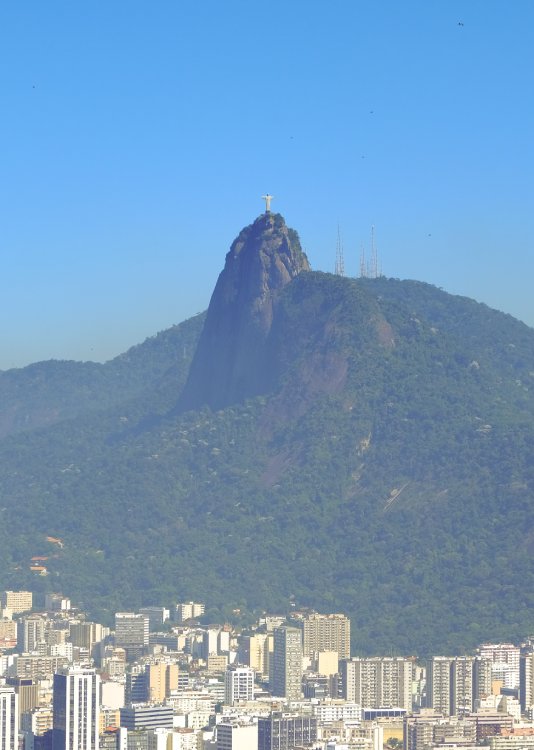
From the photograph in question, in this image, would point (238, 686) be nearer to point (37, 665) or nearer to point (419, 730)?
point (37, 665)

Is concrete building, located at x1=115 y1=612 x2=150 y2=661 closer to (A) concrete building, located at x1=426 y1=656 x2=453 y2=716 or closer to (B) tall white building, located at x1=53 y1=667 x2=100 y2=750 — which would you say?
(A) concrete building, located at x1=426 y1=656 x2=453 y2=716

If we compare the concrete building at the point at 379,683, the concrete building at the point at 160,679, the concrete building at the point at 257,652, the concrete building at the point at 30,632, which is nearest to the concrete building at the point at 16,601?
the concrete building at the point at 30,632

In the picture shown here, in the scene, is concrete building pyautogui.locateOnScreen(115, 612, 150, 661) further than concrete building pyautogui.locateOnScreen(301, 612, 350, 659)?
Yes

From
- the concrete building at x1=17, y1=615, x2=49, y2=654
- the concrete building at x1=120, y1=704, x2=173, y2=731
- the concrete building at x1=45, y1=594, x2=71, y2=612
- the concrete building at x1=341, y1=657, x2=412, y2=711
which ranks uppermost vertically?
the concrete building at x1=45, y1=594, x2=71, y2=612

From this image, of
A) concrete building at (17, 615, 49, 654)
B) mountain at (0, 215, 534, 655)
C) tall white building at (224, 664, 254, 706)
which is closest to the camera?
tall white building at (224, 664, 254, 706)

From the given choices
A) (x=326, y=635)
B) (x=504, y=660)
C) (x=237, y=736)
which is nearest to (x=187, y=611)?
(x=326, y=635)

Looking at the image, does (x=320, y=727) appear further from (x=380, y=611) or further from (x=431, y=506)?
(x=431, y=506)

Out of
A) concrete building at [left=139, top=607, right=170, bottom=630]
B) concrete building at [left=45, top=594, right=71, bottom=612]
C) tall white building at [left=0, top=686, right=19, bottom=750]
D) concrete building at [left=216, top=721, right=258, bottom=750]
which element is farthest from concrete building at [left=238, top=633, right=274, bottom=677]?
tall white building at [left=0, top=686, right=19, bottom=750]
